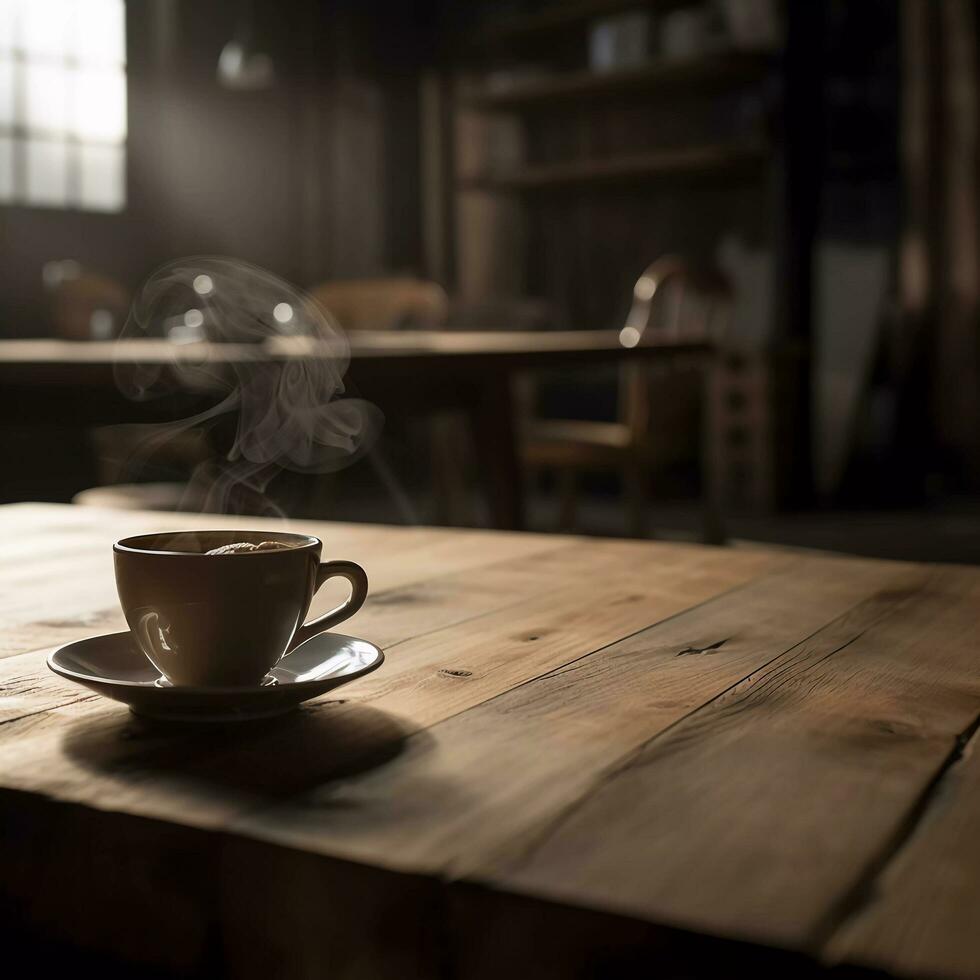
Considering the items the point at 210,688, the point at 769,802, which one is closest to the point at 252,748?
the point at 210,688

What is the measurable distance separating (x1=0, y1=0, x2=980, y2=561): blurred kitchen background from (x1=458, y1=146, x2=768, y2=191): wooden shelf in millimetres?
24

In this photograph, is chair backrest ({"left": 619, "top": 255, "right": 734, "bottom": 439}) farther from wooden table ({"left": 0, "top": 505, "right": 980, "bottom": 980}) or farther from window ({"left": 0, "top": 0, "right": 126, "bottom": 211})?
window ({"left": 0, "top": 0, "right": 126, "bottom": 211})

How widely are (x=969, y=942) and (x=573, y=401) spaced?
528 centimetres

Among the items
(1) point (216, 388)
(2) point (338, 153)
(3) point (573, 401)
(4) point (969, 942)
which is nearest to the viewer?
(4) point (969, 942)

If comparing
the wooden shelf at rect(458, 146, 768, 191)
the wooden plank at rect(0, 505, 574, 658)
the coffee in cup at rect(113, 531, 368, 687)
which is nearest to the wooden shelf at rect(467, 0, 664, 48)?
the wooden shelf at rect(458, 146, 768, 191)

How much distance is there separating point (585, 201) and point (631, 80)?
2.31ft

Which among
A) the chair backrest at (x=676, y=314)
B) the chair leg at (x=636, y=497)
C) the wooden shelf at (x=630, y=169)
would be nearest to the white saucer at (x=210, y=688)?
the chair backrest at (x=676, y=314)

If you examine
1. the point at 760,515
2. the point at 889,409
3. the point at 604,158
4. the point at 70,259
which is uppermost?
the point at 604,158

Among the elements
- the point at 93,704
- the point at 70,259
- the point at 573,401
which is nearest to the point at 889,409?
the point at 573,401

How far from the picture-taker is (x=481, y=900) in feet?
1.09

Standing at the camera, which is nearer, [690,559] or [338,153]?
[690,559]

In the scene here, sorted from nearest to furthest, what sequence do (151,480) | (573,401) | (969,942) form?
(969,942) → (151,480) → (573,401)

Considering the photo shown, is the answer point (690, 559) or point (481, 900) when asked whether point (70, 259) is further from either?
point (481, 900)

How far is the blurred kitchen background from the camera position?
4914mm
